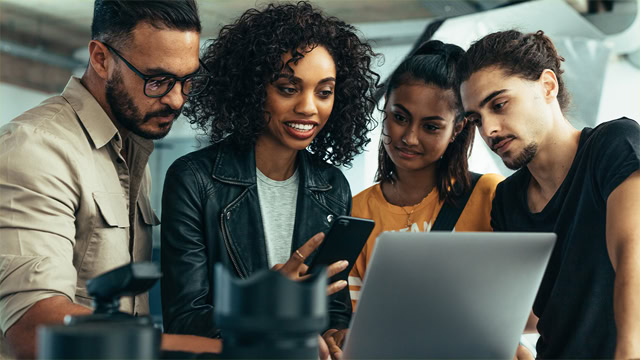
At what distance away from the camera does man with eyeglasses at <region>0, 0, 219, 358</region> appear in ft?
4.90

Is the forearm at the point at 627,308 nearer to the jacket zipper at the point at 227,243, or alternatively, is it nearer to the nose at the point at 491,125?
the nose at the point at 491,125

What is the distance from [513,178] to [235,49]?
938 mm

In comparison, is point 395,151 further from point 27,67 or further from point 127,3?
point 27,67

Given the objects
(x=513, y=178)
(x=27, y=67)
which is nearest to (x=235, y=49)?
(x=513, y=178)

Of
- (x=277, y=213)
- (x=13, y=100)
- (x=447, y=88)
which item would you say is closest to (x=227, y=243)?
(x=277, y=213)

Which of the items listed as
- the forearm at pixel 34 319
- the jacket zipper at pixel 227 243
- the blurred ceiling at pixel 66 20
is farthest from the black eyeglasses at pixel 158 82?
the blurred ceiling at pixel 66 20

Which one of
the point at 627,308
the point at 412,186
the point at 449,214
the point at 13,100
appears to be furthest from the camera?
the point at 13,100

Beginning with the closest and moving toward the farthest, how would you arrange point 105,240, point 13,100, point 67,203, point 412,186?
point 67,203 < point 105,240 < point 412,186 < point 13,100

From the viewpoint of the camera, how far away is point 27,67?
26.5 feet

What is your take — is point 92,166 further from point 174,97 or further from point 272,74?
point 272,74

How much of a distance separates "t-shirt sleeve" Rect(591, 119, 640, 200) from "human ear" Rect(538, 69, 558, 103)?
0.22 meters

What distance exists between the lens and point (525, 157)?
1856 mm

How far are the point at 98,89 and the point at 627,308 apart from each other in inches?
58.7

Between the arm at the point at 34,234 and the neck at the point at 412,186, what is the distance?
3.51 ft
